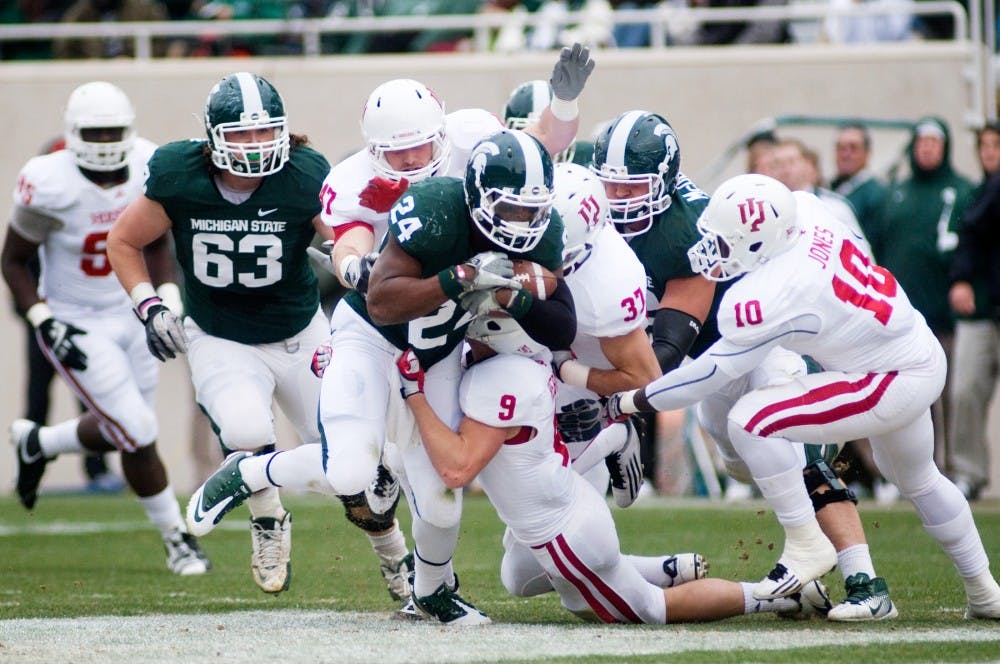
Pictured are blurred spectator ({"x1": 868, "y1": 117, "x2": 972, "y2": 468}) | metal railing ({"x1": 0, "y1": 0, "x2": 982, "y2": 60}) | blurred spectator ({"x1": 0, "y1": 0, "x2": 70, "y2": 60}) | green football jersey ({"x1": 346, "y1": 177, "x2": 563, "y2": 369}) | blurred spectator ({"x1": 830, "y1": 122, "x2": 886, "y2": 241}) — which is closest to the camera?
green football jersey ({"x1": 346, "y1": 177, "x2": 563, "y2": 369})

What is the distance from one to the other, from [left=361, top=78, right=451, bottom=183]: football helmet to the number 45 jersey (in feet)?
3.57

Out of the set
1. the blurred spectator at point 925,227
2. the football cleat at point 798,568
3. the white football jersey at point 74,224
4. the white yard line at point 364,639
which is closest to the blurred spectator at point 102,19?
the white football jersey at point 74,224

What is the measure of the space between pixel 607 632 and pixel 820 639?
1.94ft

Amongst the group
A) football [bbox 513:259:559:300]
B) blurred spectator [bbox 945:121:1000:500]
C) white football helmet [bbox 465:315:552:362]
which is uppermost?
football [bbox 513:259:559:300]

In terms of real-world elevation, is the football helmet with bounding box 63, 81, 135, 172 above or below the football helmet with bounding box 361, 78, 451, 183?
below

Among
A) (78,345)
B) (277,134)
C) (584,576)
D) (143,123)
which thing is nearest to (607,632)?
(584,576)

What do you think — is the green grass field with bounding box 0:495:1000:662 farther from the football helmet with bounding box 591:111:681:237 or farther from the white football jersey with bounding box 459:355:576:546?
the football helmet with bounding box 591:111:681:237

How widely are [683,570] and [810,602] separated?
401mm

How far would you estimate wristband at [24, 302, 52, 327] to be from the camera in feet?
22.6

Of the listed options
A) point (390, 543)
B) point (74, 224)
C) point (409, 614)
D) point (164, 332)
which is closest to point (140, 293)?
point (164, 332)

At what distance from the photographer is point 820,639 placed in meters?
4.36

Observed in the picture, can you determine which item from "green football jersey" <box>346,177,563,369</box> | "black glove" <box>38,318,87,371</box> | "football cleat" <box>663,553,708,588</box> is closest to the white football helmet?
"green football jersey" <box>346,177,563,369</box>

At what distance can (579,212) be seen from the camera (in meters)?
4.71

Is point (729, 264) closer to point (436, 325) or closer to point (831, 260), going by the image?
point (831, 260)
